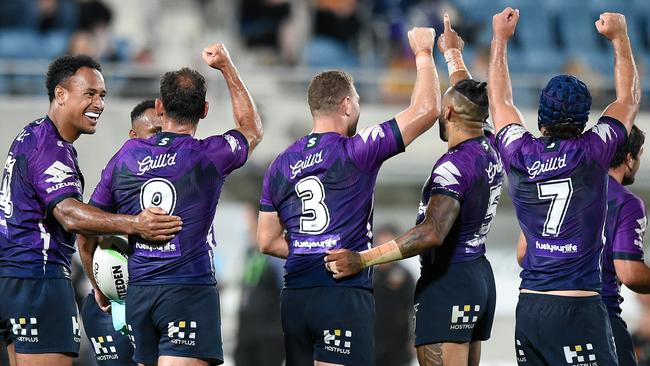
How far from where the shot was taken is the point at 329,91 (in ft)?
22.9

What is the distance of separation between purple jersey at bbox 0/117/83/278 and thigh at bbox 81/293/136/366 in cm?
69

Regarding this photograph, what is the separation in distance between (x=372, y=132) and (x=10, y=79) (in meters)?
9.15

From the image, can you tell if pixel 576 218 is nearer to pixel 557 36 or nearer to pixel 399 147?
pixel 399 147

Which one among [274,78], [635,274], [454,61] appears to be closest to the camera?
[635,274]

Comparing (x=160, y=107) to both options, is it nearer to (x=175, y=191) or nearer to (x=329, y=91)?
(x=175, y=191)

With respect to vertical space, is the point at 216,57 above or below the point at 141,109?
above

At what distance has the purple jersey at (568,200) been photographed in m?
6.43

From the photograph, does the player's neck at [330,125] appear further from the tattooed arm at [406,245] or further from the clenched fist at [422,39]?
the tattooed arm at [406,245]

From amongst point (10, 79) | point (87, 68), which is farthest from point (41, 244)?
point (10, 79)

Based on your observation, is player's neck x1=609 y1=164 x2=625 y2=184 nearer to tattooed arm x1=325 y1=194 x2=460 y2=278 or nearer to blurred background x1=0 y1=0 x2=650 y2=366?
tattooed arm x1=325 y1=194 x2=460 y2=278

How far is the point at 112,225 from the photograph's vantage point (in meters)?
6.61

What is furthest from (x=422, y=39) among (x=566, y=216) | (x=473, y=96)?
(x=566, y=216)

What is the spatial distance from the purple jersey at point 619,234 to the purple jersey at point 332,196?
1.68 meters

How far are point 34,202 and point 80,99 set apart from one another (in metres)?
0.77
